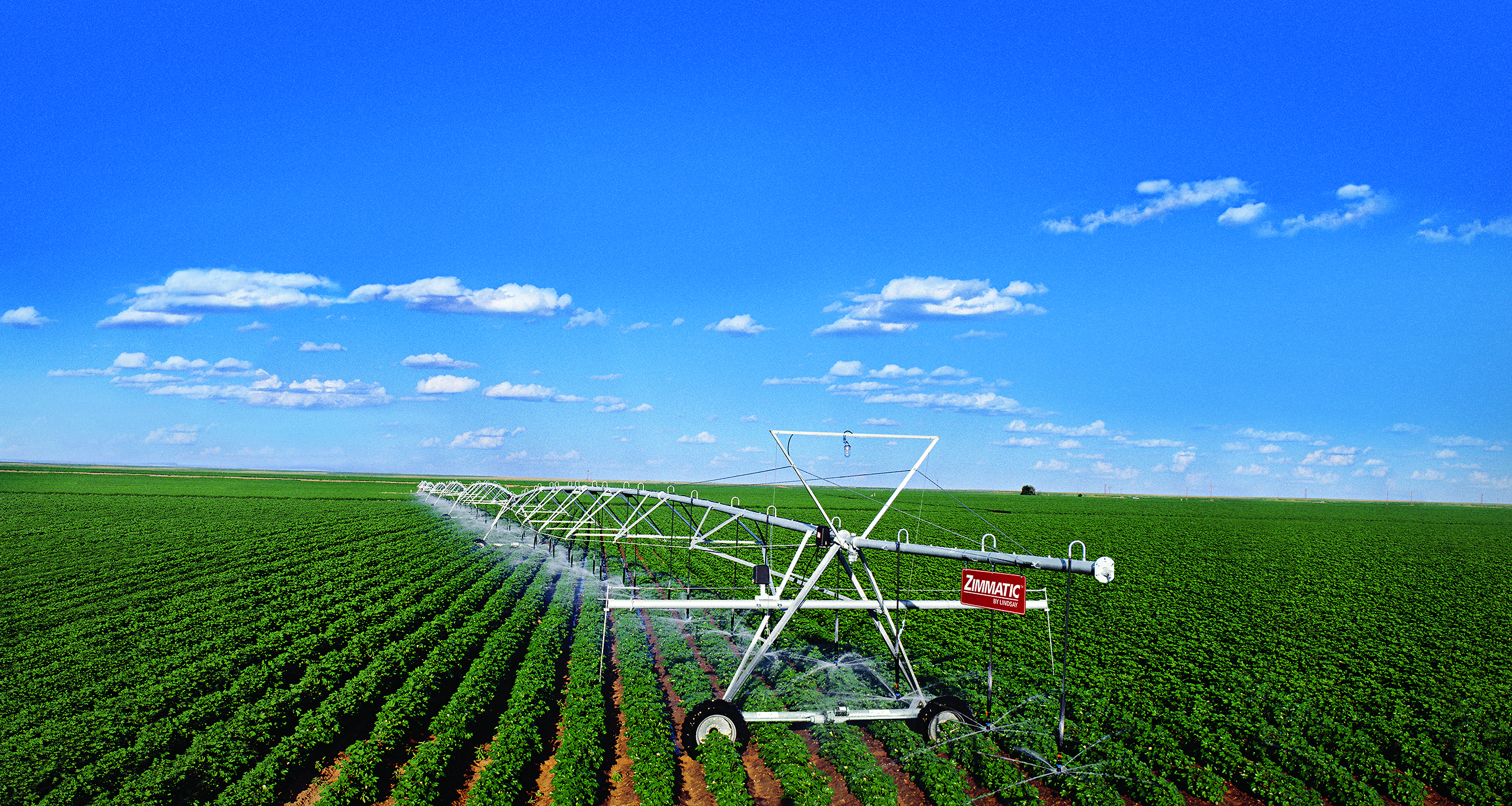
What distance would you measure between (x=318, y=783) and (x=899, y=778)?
9150mm

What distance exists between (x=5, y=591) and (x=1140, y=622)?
4121 centimetres

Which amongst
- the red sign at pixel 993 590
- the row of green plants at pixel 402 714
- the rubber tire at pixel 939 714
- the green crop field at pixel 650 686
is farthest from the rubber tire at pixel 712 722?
the row of green plants at pixel 402 714

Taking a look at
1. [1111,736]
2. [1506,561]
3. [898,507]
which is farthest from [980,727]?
[898,507]

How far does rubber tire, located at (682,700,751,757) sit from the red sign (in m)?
4.25

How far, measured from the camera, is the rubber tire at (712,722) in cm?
1269

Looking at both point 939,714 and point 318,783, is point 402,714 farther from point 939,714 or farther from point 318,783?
point 939,714

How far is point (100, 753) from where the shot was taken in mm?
12523

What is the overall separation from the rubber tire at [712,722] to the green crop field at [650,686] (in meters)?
0.25

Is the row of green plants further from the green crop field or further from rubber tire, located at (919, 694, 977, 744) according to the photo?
rubber tire, located at (919, 694, 977, 744)

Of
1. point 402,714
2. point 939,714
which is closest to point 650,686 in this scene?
point 402,714

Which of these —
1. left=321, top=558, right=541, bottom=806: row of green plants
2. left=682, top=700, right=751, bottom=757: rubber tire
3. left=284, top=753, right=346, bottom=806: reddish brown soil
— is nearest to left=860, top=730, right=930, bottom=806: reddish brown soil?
left=682, top=700, right=751, bottom=757: rubber tire

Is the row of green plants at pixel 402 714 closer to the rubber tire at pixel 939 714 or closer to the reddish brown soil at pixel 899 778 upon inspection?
the reddish brown soil at pixel 899 778

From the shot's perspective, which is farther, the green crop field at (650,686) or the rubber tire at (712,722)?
the rubber tire at (712,722)

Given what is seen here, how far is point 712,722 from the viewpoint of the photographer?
12750 mm
